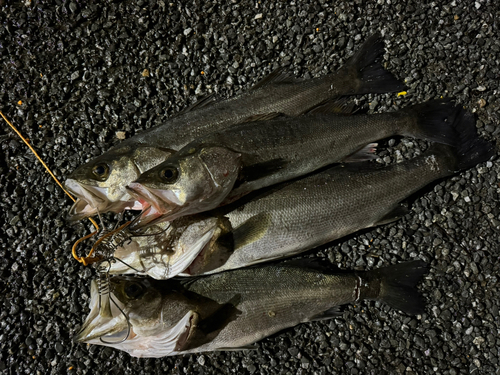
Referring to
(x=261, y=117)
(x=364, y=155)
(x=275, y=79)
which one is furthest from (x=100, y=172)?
(x=364, y=155)

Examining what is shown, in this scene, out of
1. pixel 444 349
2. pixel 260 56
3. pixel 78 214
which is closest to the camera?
pixel 78 214

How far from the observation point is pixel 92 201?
2.93m

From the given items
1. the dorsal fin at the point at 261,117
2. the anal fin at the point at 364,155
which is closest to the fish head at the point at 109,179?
the dorsal fin at the point at 261,117

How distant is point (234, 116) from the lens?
3246 millimetres

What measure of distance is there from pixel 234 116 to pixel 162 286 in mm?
1536

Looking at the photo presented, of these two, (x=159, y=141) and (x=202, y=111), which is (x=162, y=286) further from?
(x=202, y=111)

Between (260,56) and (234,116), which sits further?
(260,56)

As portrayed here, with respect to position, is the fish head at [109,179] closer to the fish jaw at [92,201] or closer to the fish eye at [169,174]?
the fish jaw at [92,201]

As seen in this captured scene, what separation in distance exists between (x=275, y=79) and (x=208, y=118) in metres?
0.83

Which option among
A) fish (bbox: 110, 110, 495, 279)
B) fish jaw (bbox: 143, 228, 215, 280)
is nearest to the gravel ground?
fish (bbox: 110, 110, 495, 279)

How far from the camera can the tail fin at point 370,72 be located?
11.8ft

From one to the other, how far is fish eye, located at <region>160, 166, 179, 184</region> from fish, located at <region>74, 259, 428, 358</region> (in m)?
0.95

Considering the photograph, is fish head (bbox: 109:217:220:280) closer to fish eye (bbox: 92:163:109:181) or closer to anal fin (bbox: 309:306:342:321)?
fish eye (bbox: 92:163:109:181)

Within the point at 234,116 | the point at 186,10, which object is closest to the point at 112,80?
the point at 186,10
